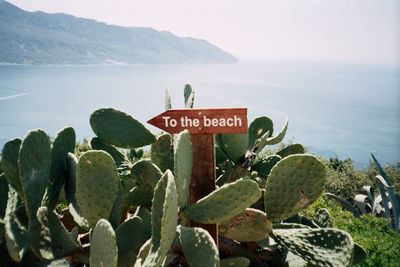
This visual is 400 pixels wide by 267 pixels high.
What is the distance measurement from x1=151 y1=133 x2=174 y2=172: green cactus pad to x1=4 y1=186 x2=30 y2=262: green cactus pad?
50 centimetres

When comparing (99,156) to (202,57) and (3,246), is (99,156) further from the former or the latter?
(202,57)

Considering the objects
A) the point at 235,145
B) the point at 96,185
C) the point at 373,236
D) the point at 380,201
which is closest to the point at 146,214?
the point at 96,185

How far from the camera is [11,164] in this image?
4.50ft

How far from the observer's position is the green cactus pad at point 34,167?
49.7 inches

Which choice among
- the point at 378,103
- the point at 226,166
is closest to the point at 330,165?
the point at 226,166

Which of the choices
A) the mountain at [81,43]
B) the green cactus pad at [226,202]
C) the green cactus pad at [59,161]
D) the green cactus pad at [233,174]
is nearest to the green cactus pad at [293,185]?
the green cactus pad at [226,202]

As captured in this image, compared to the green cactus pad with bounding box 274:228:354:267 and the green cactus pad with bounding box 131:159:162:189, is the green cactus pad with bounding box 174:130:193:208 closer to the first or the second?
the green cactus pad with bounding box 131:159:162:189

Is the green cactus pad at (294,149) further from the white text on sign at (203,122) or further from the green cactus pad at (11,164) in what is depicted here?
the green cactus pad at (11,164)

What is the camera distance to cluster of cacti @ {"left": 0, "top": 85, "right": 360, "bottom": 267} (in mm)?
1179

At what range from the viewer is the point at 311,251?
1.41 m

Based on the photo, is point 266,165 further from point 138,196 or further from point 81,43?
point 81,43

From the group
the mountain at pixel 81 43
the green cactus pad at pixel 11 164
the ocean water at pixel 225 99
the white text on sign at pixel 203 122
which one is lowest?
the ocean water at pixel 225 99

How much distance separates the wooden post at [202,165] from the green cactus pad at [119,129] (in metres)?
0.29

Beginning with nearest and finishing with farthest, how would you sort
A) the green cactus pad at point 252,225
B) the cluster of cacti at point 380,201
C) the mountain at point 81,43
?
the green cactus pad at point 252,225 → the cluster of cacti at point 380,201 → the mountain at point 81,43
